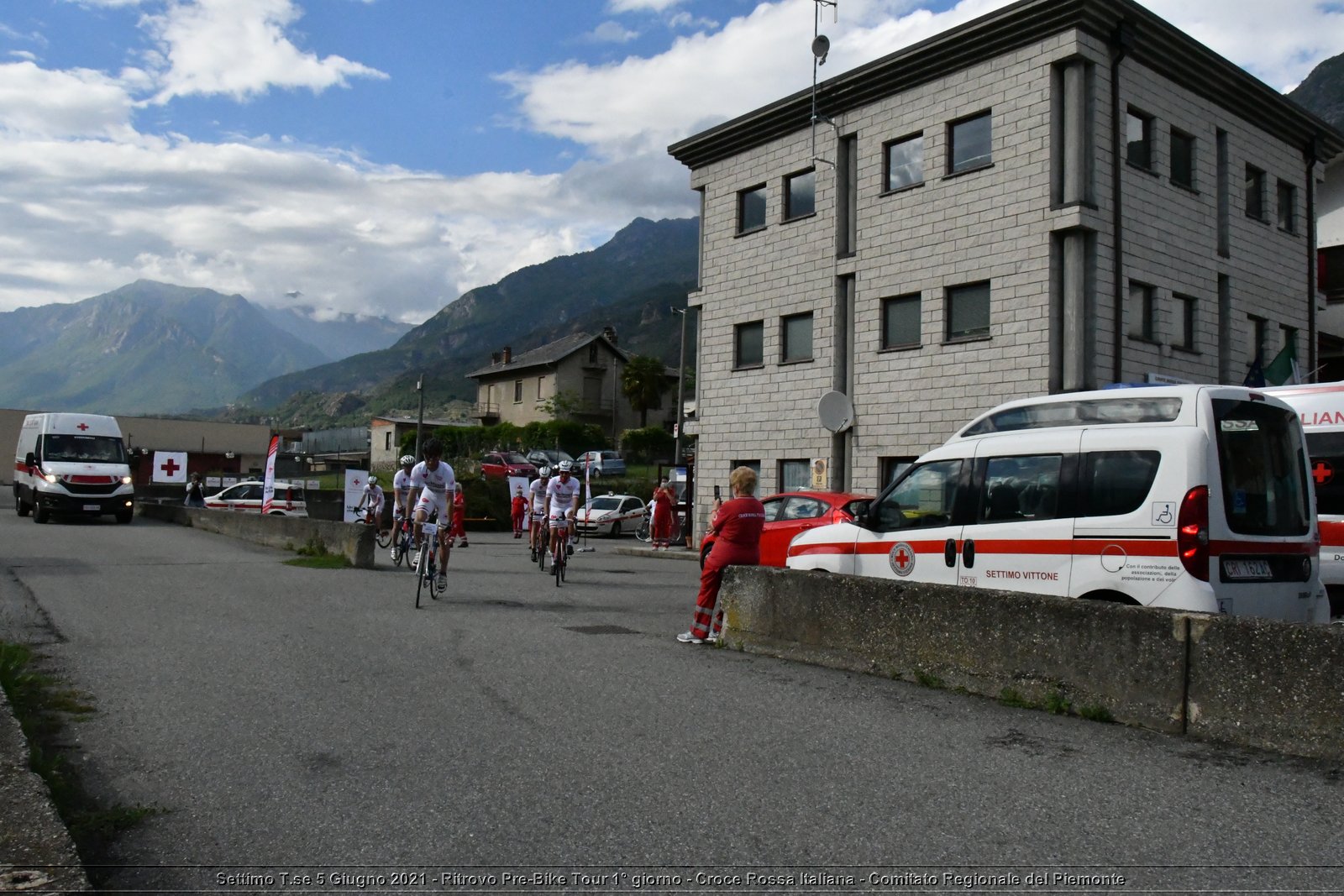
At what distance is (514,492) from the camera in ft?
120

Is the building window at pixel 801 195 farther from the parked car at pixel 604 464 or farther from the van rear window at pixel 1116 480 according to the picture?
the parked car at pixel 604 464

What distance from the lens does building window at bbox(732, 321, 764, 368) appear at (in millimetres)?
28797

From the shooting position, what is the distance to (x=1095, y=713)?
22.3 ft

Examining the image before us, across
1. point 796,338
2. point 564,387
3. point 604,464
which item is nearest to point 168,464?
point 796,338

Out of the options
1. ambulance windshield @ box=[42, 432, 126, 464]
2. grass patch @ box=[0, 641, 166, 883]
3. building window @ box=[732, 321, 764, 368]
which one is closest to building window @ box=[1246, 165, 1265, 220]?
building window @ box=[732, 321, 764, 368]

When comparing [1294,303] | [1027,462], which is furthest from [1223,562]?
[1294,303]

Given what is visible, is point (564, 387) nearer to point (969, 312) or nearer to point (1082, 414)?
point (969, 312)

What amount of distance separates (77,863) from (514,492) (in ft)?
109

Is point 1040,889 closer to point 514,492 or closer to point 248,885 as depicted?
point 248,885

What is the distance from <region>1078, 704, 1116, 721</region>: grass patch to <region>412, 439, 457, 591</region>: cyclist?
25.4 ft

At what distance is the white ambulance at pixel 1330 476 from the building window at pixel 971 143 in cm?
1368

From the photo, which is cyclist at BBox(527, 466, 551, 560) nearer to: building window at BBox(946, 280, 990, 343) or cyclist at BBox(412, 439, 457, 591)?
cyclist at BBox(412, 439, 457, 591)

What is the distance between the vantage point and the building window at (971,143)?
23.4 meters

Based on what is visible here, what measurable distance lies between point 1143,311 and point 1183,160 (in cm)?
378
